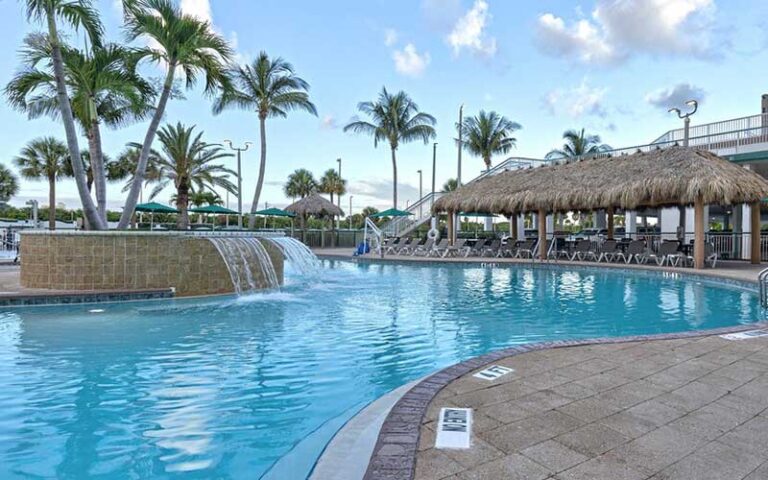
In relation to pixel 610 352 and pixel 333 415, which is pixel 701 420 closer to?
pixel 610 352

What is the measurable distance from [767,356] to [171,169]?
21.6 metres

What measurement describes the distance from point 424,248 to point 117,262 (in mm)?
13156

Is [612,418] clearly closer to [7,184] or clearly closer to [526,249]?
[526,249]

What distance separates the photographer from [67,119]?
30.0 feet

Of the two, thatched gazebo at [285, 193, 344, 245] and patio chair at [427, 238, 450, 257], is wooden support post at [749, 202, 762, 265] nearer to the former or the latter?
patio chair at [427, 238, 450, 257]

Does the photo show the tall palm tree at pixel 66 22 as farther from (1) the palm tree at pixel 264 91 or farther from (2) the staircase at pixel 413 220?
(2) the staircase at pixel 413 220

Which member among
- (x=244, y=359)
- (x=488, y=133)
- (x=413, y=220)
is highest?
(x=488, y=133)

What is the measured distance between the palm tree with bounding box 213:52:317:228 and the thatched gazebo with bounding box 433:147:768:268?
8.33m

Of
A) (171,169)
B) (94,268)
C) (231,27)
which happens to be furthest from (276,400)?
(171,169)

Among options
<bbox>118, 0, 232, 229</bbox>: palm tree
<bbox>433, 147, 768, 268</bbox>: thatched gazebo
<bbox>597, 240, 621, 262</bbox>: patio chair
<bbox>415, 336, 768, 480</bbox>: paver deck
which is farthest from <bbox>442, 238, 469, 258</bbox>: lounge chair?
<bbox>415, 336, 768, 480</bbox>: paver deck

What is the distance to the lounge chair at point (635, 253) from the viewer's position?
15086 mm

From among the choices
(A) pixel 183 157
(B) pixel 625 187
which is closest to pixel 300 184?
(A) pixel 183 157

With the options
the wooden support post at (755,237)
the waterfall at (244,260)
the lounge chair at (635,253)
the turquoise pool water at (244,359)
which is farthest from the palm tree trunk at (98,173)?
the wooden support post at (755,237)

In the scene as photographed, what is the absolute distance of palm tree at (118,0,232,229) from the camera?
972 centimetres
